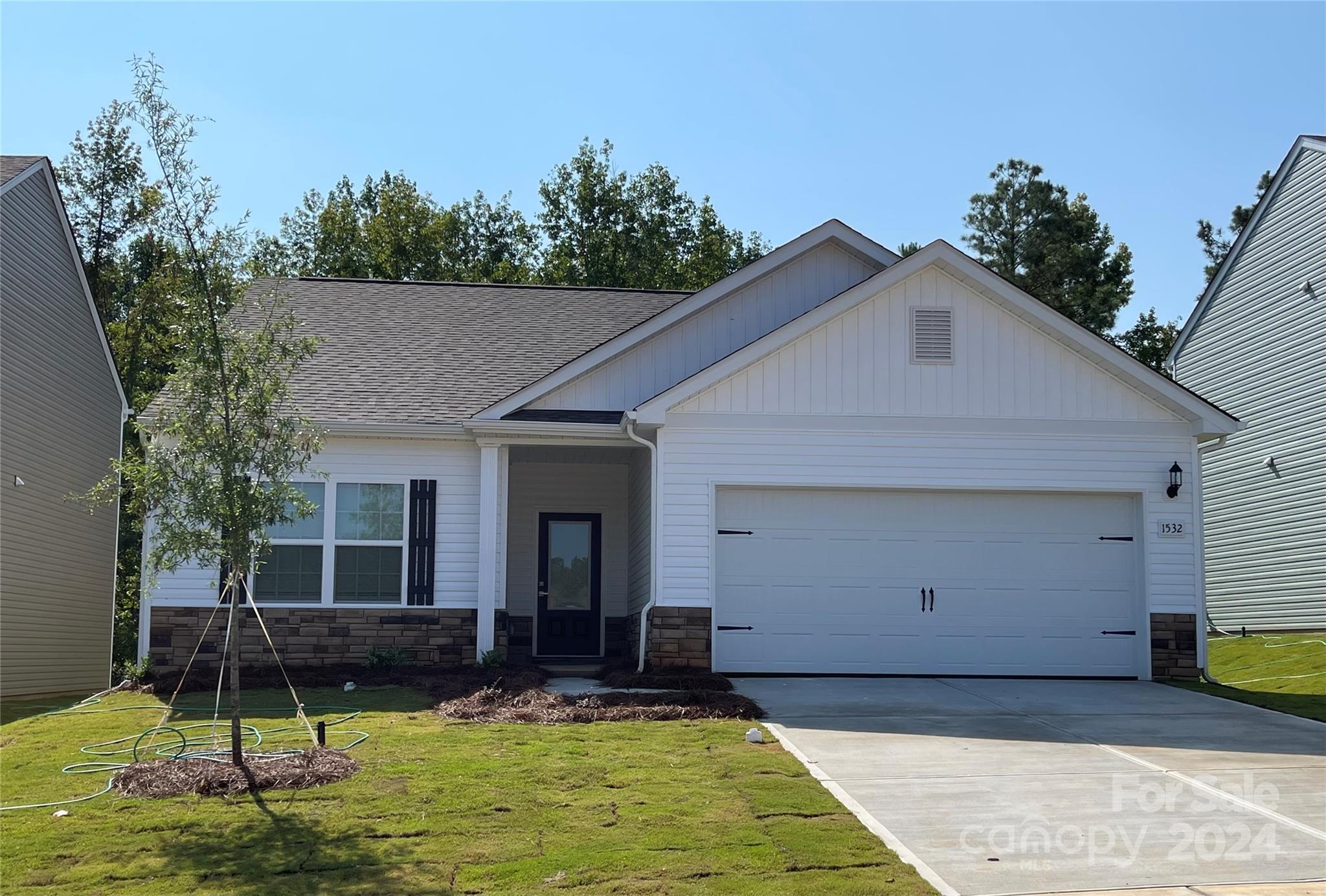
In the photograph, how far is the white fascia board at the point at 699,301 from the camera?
14469 millimetres

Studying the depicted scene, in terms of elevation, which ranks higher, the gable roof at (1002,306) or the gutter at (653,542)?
the gable roof at (1002,306)

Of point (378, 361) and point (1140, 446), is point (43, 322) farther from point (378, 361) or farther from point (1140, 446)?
point (1140, 446)

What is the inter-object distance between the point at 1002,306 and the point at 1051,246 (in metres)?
26.4

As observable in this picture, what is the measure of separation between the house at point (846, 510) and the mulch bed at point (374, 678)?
33cm

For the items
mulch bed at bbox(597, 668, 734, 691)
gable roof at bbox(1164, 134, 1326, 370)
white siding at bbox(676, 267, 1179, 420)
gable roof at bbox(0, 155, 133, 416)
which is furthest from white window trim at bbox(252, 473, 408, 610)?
gable roof at bbox(1164, 134, 1326, 370)

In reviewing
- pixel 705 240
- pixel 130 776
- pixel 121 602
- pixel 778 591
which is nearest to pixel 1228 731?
pixel 778 591

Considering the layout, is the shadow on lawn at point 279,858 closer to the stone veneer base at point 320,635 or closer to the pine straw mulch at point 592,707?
the pine straw mulch at point 592,707

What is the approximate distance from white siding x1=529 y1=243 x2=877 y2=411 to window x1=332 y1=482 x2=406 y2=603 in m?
2.16

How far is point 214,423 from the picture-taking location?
8375 millimetres

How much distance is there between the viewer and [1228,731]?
10.3 m

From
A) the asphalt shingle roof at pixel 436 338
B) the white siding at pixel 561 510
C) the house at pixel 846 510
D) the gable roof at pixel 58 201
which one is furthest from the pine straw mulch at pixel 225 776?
the gable roof at pixel 58 201

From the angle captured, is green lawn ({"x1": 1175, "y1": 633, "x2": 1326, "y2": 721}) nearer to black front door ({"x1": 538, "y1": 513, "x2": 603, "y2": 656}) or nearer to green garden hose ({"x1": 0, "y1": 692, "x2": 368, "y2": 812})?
black front door ({"x1": 538, "y1": 513, "x2": 603, "y2": 656})

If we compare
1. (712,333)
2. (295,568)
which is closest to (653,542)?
(712,333)

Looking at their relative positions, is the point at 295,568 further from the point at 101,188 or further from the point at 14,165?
the point at 101,188
